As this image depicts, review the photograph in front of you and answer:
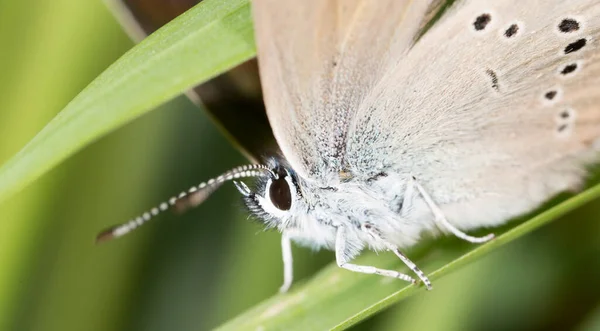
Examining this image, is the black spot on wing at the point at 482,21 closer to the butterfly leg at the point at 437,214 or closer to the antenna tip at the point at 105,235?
the butterfly leg at the point at 437,214

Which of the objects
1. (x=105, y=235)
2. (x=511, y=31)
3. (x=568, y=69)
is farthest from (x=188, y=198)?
(x=568, y=69)

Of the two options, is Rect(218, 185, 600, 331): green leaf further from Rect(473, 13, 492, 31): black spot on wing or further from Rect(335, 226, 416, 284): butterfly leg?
Rect(473, 13, 492, 31): black spot on wing

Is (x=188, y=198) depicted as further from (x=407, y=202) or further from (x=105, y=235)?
(x=407, y=202)

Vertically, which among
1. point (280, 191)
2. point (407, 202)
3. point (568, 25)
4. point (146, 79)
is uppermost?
point (146, 79)

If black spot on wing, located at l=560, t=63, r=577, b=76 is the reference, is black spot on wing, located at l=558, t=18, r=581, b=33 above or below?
above

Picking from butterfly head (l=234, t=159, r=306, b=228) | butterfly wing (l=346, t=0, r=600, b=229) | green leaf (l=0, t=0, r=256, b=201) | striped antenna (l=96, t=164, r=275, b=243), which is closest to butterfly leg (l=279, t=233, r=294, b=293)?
butterfly head (l=234, t=159, r=306, b=228)

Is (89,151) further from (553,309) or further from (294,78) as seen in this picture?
(553,309)

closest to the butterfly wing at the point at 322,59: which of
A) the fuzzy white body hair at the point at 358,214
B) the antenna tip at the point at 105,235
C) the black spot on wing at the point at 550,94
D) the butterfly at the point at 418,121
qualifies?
the butterfly at the point at 418,121
